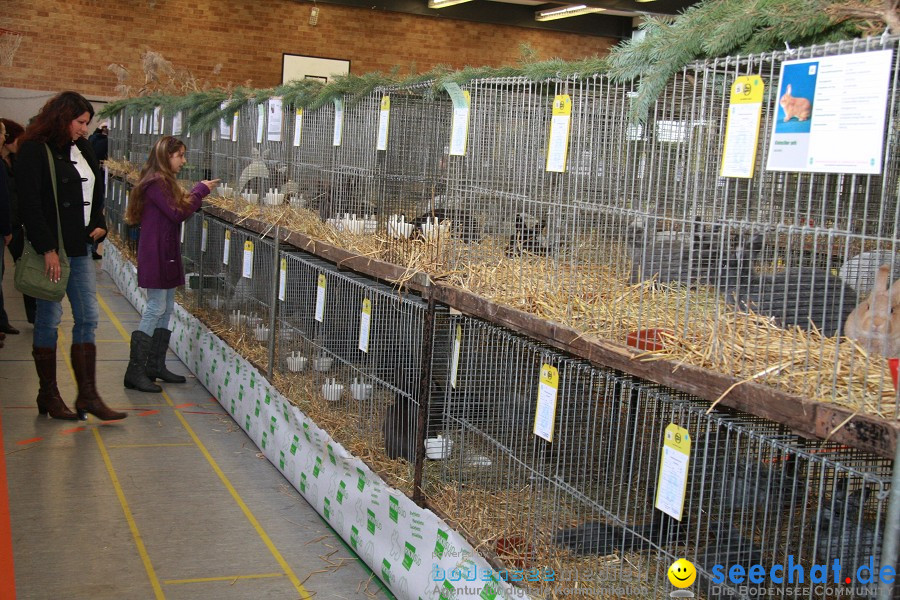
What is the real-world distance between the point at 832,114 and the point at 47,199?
419 cm

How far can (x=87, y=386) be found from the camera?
518cm

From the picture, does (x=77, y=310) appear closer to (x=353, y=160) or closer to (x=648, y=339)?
(x=353, y=160)

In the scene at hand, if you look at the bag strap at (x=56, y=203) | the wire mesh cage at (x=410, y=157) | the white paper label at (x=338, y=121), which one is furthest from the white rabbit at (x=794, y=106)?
the bag strap at (x=56, y=203)

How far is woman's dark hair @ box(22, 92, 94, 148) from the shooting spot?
185 inches

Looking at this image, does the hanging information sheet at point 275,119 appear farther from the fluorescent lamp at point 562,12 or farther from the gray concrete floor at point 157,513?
the fluorescent lamp at point 562,12

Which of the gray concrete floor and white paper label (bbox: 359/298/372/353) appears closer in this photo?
the gray concrete floor

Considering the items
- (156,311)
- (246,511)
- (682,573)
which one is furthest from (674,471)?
(156,311)

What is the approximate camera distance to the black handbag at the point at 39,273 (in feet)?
15.3

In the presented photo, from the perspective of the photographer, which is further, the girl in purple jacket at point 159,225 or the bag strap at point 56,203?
the girl in purple jacket at point 159,225

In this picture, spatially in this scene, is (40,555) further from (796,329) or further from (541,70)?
(796,329)

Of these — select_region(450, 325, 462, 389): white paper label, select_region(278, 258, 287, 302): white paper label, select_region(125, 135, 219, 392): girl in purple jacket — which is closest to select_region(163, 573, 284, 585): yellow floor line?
select_region(450, 325, 462, 389): white paper label

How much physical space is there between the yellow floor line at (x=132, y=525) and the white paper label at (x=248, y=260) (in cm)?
128

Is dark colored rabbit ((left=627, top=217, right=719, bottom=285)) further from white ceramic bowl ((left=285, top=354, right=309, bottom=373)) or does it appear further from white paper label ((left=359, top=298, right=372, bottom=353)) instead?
white ceramic bowl ((left=285, top=354, right=309, bottom=373))

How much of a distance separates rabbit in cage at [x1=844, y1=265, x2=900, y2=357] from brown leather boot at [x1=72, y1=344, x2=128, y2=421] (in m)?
4.30
